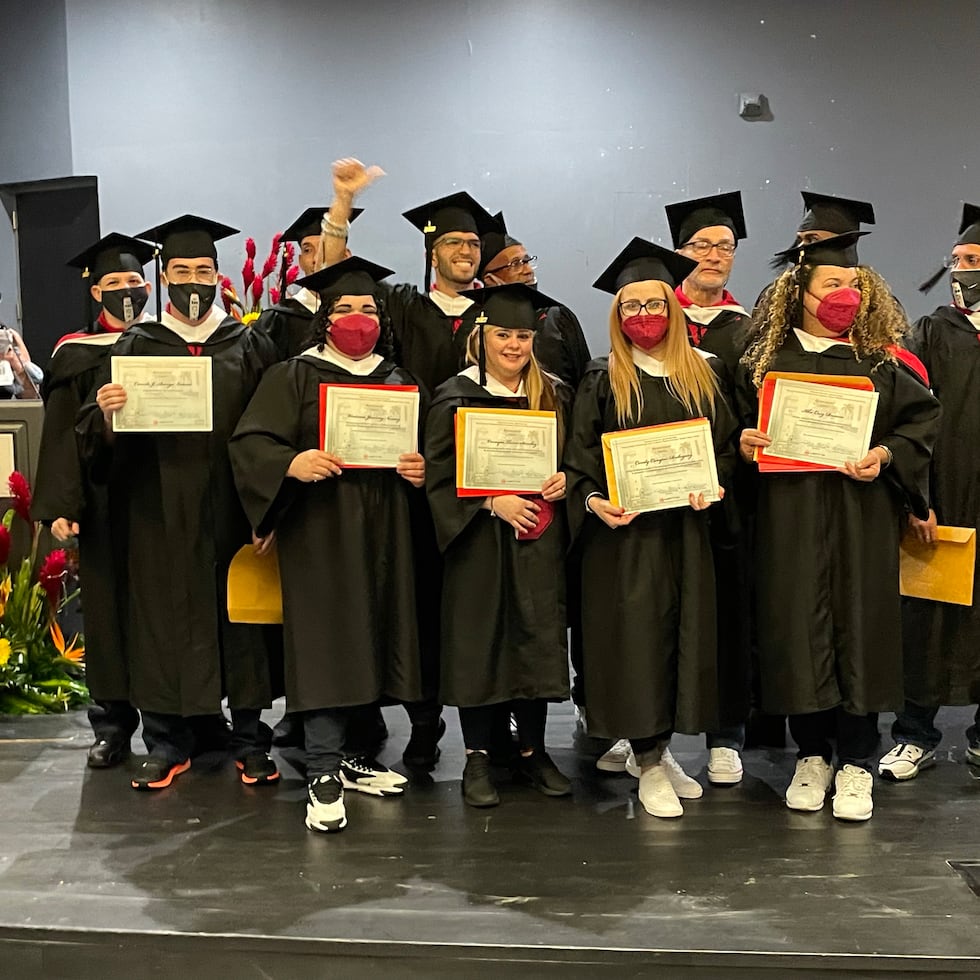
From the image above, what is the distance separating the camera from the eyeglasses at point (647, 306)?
348 cm

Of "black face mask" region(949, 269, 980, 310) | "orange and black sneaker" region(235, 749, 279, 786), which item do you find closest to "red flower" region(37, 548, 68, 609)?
"orange and black sneaker" region(235, 749, 279, 786)

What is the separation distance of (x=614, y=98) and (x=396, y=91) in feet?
4.73

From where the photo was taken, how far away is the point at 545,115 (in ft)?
23.1

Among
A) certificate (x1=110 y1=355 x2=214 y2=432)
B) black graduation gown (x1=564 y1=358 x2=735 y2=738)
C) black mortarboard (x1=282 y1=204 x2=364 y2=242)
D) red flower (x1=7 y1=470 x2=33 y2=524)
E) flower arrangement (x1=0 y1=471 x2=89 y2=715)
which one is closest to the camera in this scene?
black graduation gown (x1=564 y1=358 x2=735 y2=738)

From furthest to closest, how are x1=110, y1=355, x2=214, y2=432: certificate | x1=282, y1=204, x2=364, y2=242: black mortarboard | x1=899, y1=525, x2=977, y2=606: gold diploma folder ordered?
x1=282, y1=204, x2=364, y2=242: black mortarboard < x1=899, y1=525, x2=977, y2=606: gold diploma folder < x1=110, y1=355, x2=214, y2=432: certificate

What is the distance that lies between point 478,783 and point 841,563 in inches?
57.2

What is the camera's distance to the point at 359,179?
394 centimetres

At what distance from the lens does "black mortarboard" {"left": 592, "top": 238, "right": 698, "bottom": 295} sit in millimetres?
3502

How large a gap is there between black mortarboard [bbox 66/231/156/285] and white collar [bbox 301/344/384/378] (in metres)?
0.79

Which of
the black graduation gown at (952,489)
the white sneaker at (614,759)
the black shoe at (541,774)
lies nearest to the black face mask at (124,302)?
the black shoe at (541,774)

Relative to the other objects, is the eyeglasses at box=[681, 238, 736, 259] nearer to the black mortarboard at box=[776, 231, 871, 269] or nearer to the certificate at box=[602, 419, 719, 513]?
the black mortarboard at box=[776, 231, 871, 269]

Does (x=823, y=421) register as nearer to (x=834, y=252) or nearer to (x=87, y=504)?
(x=834, y=252)

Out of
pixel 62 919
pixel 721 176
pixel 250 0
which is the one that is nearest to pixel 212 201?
pixel 250 0

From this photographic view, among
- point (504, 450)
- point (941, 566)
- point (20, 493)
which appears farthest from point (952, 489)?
point (20, 493)
